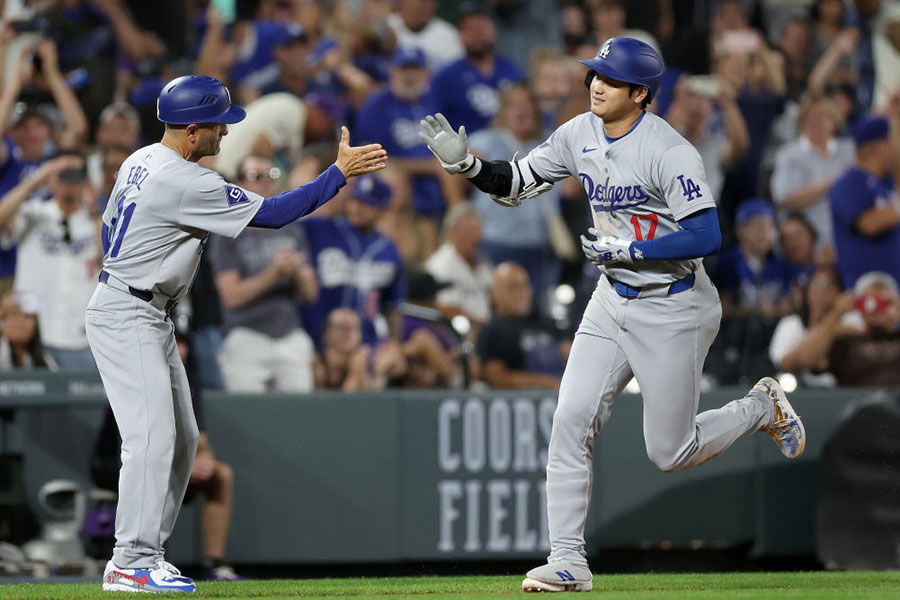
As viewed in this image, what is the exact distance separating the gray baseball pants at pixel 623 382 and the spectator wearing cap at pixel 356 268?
12.0ft

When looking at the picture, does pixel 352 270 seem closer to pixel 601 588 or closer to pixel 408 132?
pixel 408 132

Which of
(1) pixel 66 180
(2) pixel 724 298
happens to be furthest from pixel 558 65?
(1) pixel 66 180

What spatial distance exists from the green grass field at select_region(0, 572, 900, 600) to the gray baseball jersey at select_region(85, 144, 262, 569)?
35 centimetres

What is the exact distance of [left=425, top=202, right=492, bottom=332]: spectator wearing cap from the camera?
8.53 metres

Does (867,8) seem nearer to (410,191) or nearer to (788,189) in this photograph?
(788,189)

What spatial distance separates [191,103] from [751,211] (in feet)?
18.0

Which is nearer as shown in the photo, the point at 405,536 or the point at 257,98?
the point at 405,536

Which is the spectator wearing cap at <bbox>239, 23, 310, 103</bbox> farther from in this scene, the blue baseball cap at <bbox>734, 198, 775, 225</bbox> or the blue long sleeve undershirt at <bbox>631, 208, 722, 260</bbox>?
the blue long sleeve undershirt at <bbox>631, 208, 722, 260</bbox>

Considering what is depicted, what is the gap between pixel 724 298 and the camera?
30.1 feet

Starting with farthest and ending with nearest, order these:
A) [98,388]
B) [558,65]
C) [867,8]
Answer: [867,8]
[558,65]
[98,388]

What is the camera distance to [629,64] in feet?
15.4

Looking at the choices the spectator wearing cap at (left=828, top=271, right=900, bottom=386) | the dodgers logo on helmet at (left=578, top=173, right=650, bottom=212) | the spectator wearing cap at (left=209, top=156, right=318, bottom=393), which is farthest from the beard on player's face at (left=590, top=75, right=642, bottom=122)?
the spectator wearing cap at (left=828, top=271, right=900, bottom=386)

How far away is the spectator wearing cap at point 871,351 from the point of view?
8.37m

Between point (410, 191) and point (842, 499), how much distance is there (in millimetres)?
3608
